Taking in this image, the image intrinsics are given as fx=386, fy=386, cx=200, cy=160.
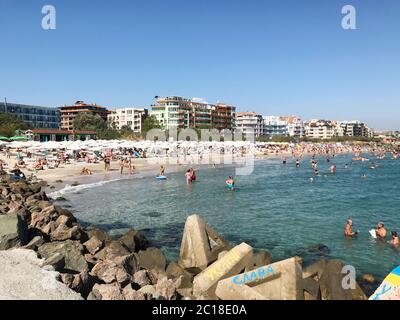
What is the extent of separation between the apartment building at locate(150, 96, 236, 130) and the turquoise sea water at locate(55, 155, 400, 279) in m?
90.9

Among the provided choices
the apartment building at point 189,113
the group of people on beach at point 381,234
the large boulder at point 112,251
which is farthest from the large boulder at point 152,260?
the apartment building at point 189,113

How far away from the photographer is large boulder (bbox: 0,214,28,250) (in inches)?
391

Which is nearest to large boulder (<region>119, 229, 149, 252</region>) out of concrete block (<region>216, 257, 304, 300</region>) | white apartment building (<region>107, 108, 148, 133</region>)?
concrete block (<region>216, 257, 304, 300</region>)

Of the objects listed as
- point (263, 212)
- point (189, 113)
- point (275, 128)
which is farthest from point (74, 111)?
point (263, 212)

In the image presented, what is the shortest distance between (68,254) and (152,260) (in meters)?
2.71

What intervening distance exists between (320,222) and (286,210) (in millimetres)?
3464

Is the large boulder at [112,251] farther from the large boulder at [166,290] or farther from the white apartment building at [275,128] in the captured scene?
the white apartment building at [275,128]

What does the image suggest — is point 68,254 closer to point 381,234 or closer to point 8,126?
point 381,234

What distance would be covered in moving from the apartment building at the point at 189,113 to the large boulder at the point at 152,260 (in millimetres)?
111129

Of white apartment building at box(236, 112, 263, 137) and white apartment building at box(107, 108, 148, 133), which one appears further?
white apartment building at box(236, 112, 263, 137)

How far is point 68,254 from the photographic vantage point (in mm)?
10156

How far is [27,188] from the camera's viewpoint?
24.3 meters

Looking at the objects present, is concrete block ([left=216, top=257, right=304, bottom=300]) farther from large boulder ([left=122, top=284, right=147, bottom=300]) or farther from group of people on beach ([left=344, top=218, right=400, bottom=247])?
group of people on beach ([left=344, top=218, right=400, bottom=247])
